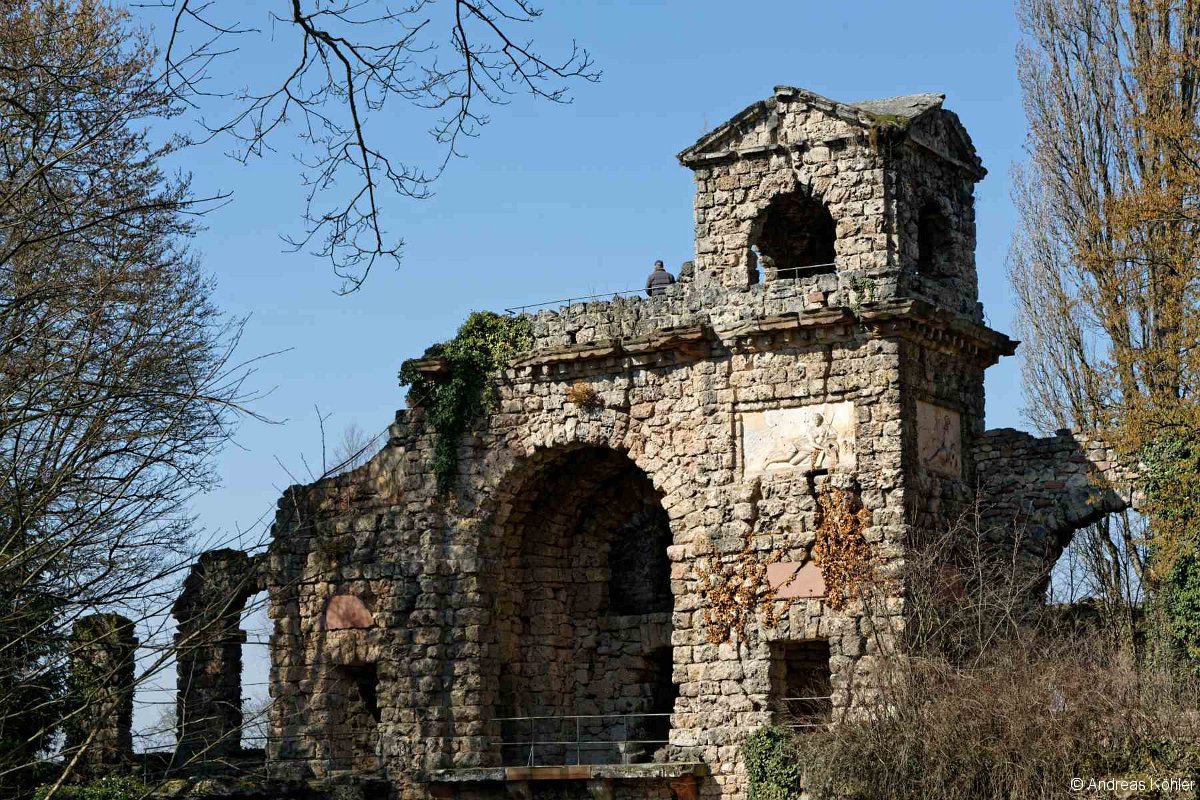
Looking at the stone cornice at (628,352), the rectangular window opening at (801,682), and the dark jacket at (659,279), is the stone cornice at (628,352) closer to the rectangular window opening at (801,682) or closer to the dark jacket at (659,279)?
the dark jacket at (659,279)

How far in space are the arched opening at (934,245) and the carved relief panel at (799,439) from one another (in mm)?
2806

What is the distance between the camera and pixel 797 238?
25672 mm

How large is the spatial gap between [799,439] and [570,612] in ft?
16.5

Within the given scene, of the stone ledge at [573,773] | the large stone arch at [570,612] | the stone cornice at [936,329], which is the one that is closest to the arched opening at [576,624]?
the large stone arch at [570,612]

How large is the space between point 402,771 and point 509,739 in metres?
1.57

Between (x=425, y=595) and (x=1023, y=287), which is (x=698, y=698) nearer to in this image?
(x=425, y=595)

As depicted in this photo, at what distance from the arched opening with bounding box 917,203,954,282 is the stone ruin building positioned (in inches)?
1.5

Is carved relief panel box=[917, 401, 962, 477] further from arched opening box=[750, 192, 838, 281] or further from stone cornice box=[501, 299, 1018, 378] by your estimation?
arched opening box=[750, 192, 838, 281]

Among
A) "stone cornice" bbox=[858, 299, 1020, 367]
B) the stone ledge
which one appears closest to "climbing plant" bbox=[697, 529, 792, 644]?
the stone ledge

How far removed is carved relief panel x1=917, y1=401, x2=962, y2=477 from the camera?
23.0 m

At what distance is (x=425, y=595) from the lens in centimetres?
2520

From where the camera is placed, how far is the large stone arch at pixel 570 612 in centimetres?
2528

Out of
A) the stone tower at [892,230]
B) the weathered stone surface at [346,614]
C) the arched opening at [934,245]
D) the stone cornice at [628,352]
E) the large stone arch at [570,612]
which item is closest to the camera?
the stone tower at [892,230]

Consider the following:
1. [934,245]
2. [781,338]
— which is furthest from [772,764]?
[934,245]
